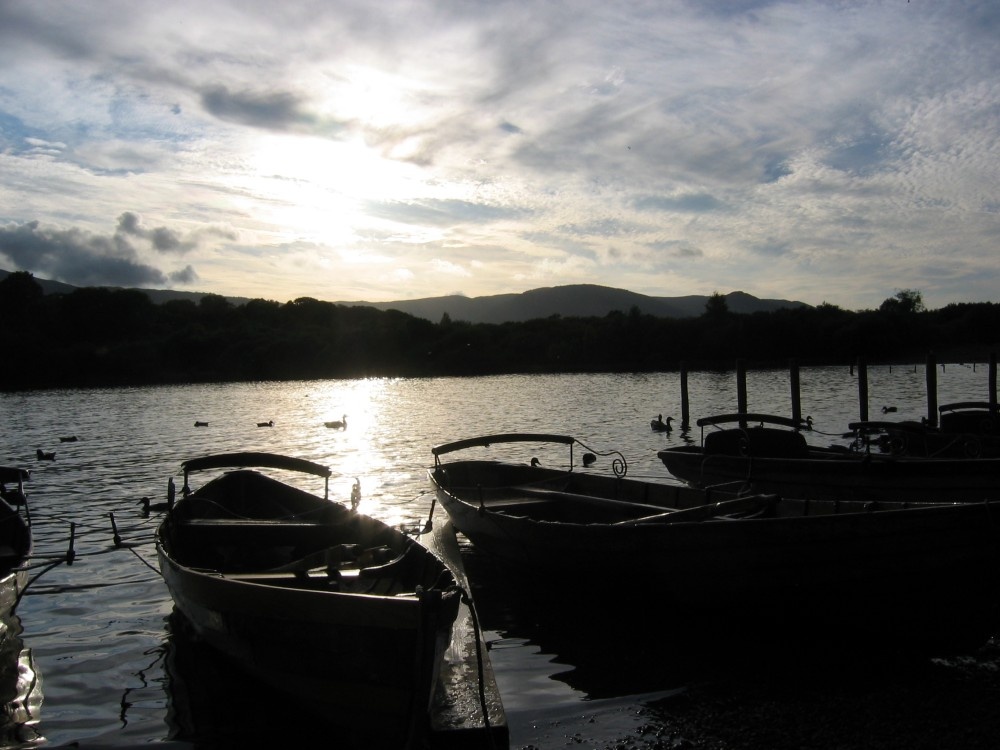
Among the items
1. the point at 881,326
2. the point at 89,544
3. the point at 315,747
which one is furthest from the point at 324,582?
the point at 881,326

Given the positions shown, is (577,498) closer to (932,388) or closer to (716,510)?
(716,510)

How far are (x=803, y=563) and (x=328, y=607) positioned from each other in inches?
200

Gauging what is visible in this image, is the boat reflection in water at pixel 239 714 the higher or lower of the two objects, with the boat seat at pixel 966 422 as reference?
lower

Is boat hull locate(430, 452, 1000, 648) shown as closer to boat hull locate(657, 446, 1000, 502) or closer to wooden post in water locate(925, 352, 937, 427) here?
boat hull locate(657, 446, 1000, 502)

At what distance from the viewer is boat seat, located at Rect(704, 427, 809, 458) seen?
1650cm

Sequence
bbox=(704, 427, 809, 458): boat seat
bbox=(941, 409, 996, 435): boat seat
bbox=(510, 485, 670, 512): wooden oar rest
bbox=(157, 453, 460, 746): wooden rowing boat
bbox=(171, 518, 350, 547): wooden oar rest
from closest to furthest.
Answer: bbox=(157, 453, 460, 746): wooden rowing boat < bbox=(171, 518, 350, 547): wooden oar rest < bbox=(510, 485, 670, 512): wooden oar rest < bbox=(704, 427, 809, 458): boat seat < bbox=(941, 409, 996, 435): boat seat

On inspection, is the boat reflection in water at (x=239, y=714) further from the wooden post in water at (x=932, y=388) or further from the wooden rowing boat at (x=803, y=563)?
the wooden post in water at (x=932, y=388)

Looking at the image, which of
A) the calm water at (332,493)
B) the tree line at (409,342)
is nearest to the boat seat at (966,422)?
the calm water at (332,493)

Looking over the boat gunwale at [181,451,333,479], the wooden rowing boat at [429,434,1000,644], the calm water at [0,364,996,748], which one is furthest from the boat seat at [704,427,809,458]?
the boat gunwale at [181,451,333,479]

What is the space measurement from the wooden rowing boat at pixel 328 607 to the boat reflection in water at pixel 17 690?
170cm

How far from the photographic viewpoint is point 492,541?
1199 centimetres

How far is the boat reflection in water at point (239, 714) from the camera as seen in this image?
7238mm

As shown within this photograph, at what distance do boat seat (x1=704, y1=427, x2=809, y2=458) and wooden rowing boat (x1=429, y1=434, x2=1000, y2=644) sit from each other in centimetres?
621

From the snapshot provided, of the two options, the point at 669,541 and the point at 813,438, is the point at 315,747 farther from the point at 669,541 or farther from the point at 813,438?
the point at 813,438
